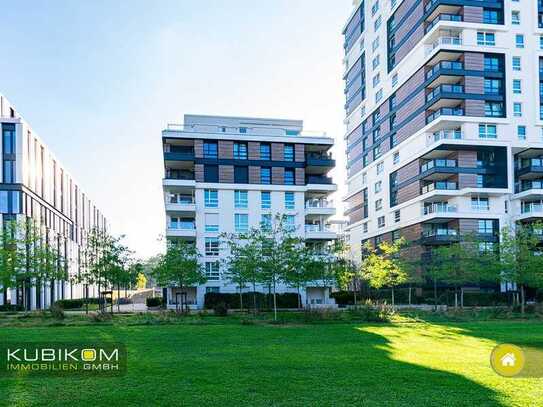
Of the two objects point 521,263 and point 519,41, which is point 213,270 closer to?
point 521,263

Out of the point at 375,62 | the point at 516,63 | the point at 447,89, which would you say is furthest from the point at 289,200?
the point at 516,63

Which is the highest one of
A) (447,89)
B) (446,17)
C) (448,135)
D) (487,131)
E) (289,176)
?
(446,17)

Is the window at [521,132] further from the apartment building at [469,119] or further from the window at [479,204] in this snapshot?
the window at [479,204]

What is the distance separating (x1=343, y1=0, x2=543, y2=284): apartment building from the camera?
2189 inches

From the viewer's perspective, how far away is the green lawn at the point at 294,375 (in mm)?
10273

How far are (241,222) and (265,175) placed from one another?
5.64 meters

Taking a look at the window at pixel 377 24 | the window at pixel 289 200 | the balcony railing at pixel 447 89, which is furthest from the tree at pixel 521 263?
the window at pixel 377 24

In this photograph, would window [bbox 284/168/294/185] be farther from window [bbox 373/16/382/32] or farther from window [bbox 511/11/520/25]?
window [bbox 511/11/520/25]

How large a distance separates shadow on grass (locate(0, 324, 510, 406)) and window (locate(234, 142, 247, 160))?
36.2 m

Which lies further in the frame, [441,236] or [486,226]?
[486,226]

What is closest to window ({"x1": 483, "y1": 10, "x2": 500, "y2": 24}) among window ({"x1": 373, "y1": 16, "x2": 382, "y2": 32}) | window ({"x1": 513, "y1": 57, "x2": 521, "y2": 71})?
window ({"x1": 513, "y1": 57, "x2": 521, "y2": 71})

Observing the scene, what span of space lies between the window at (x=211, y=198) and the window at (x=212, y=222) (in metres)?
0.94

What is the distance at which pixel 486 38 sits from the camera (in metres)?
57.4

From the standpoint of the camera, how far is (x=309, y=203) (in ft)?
184
